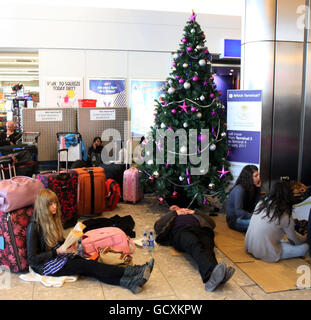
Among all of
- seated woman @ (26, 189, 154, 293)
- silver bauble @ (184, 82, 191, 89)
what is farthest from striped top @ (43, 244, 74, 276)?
silver bauble @ (184, 82, 191, 89)

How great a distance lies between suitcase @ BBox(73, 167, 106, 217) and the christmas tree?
0.78 m

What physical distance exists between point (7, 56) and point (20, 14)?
51.9 inches

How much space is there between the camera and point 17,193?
10.9ft

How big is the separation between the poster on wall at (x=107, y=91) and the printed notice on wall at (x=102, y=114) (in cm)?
165

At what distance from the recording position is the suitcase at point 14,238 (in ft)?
10.8

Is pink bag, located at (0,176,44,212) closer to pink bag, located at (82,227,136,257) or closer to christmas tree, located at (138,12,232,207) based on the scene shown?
pink bag, located at (82,227,136,257)

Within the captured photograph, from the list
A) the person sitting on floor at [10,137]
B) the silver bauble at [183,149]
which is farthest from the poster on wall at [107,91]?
the silver bauble at [183,149]

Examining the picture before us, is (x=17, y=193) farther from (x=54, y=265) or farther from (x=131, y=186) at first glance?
(x=131, y=186)

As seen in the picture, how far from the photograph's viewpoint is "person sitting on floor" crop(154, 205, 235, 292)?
3.07 metres

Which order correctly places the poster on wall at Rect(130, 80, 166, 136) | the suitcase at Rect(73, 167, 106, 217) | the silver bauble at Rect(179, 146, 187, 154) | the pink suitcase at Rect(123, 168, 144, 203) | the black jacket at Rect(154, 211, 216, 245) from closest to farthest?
the black jacket at Rect(154, 211, 216, 245), the suitcase at Rect(73, 167, 106, 217), the silver bauble at Rect(179, 146, 187, 154), the pink suitcase at Rect(123, 168, 144, 203), the poster on wall at Rect(130, 80, 166, 136)

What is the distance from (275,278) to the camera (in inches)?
132

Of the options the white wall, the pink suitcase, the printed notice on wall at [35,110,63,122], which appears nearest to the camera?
the pink suitcase

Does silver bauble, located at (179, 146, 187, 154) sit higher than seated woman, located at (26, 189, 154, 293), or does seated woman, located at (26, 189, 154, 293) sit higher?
silver bauble, located at (179, 146, 187, 154)

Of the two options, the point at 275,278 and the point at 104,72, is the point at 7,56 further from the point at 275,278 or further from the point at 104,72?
the point at 275,278
